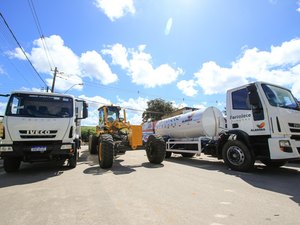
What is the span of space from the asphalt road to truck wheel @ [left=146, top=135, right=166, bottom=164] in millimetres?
2933

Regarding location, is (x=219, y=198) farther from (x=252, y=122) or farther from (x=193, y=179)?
(x=252, y=122)

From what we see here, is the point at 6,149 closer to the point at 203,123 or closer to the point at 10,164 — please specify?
the point at 10,164

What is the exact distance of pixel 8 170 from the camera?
24.2ft

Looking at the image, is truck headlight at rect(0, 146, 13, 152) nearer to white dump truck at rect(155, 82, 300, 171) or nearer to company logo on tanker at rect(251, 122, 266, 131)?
white dump truck at rect(155, 82, 300, 171)

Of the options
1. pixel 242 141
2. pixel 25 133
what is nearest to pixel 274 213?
pixel 242 141

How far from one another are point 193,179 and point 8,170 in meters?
6.28

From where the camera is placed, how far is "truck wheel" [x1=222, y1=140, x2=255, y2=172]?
6.65m

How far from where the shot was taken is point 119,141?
357 inches

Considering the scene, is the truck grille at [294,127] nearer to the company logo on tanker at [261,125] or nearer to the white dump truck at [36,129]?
the company logo on tanker at [261,125]

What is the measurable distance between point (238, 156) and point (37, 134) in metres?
6.62

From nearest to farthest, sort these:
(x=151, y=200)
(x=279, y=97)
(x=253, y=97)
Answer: (x=151, y=200)
(x=253, y=97)
(x=279, y=97)

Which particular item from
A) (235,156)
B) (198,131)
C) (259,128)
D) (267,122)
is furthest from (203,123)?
(267,122)

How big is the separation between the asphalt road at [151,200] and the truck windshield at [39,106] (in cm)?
221

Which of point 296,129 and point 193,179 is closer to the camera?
point 193,179
